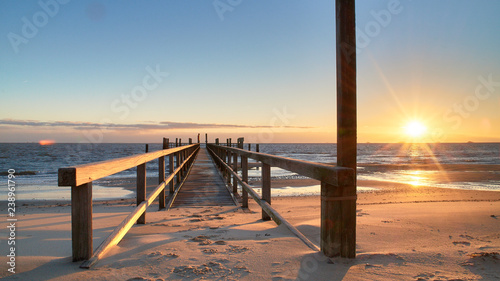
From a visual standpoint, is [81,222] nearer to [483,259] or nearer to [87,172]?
[87,172]

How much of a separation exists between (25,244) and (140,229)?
113cm

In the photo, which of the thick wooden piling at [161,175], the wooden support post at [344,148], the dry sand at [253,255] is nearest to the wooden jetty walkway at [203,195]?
the thick wooden piling at [161,175]

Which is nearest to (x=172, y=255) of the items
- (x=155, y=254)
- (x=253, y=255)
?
(x=155, y=254)

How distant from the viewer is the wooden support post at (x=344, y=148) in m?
2.30

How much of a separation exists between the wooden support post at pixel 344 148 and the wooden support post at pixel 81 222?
5.48 ft

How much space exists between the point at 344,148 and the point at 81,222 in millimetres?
1922

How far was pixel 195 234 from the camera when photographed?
324 cm

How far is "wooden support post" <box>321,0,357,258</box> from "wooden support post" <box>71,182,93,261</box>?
167 cm

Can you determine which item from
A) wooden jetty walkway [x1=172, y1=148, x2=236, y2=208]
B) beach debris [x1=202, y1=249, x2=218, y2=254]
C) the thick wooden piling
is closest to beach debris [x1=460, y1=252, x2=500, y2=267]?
beach debris [x1=202, y1=249, x2=218, y2=254]

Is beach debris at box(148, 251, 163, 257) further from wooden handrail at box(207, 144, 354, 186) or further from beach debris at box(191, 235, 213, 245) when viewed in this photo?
wooden handrail at box(207, 144, 354, 186)

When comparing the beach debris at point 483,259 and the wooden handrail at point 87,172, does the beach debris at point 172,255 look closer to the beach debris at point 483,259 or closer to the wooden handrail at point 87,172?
the wooden handrail at point 87,172

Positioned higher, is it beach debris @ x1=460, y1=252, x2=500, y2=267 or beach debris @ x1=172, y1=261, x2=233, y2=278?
beach debris @ x1=172, y1=261, x2=233, y2=278

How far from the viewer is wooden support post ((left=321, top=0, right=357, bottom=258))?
2.30 meters

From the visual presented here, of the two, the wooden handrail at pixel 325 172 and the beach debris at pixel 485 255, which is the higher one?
the wooden handrail at pixel 325 172
